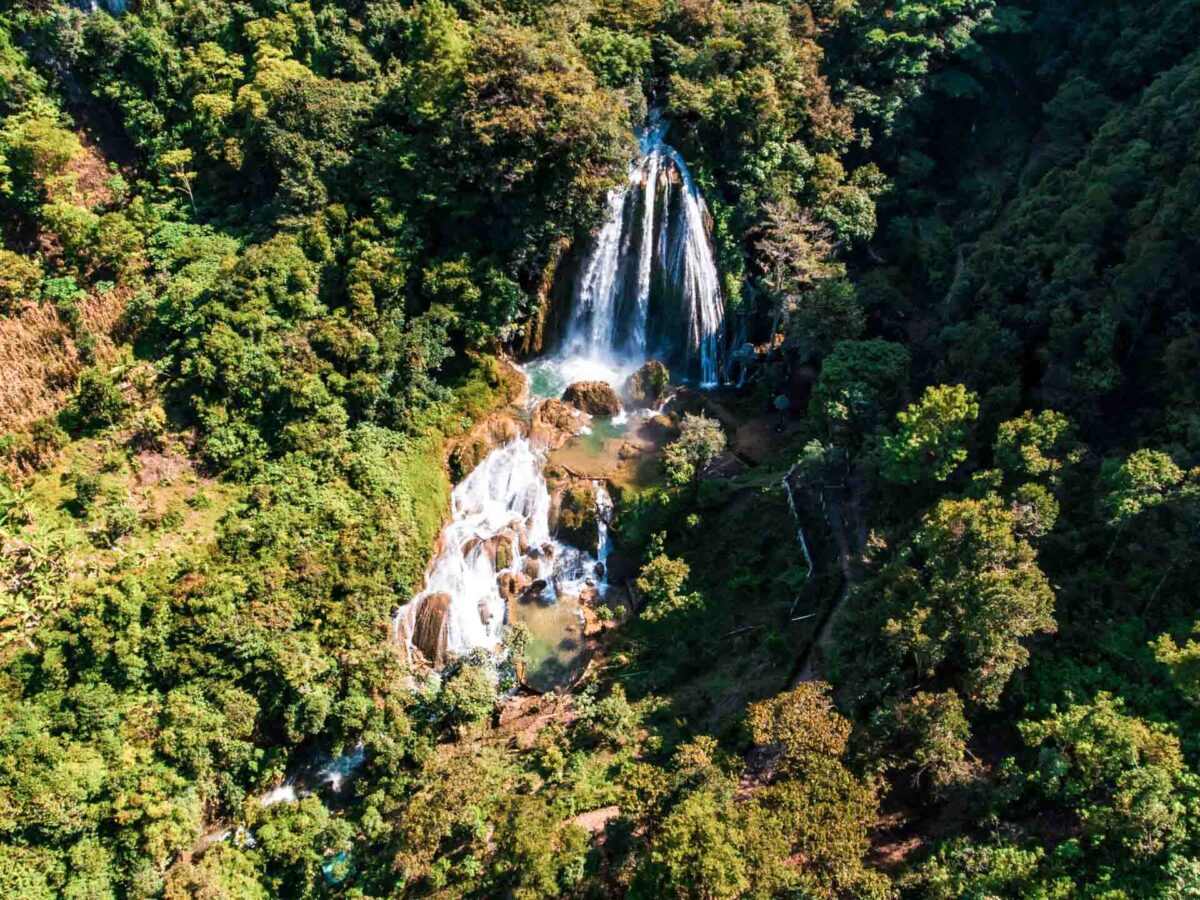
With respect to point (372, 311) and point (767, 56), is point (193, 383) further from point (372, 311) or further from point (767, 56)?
point (767, 56)

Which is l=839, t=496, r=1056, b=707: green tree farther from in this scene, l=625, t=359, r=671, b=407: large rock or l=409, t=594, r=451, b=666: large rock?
l=625, t=359, r=671, b=407: large rock

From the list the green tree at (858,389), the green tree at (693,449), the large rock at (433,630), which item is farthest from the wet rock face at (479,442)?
the green tree at (858,389)

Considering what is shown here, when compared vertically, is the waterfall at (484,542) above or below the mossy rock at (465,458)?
below

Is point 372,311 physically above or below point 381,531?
above

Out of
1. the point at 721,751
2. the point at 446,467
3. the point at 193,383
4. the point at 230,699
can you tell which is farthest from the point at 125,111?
the point at 721,751

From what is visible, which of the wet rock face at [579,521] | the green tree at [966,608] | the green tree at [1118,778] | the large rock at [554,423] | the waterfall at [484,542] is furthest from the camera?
the large rock at [554,423]

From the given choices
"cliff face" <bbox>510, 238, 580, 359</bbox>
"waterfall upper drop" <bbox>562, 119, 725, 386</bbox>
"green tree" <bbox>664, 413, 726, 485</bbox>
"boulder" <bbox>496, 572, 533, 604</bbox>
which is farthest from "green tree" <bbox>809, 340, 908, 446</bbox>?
"boulder" <bbox>496, 572, 533, 604</bbox>

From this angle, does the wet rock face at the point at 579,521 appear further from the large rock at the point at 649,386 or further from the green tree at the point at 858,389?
the green tree at the point at 858,389
